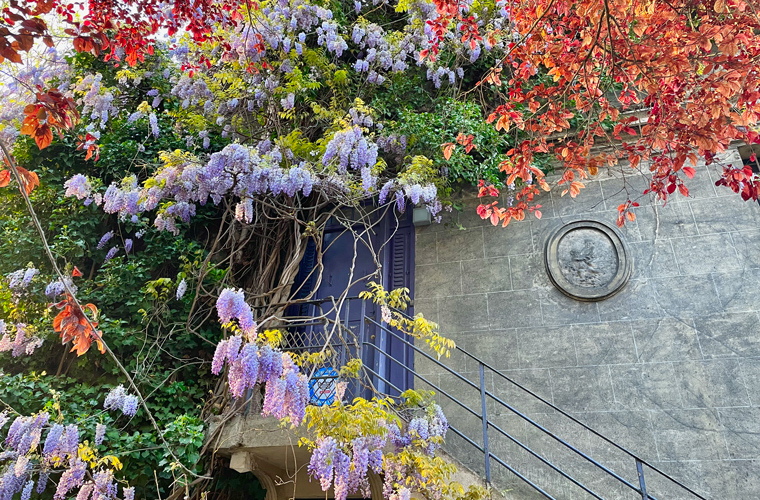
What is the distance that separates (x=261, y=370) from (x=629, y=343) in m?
3.21

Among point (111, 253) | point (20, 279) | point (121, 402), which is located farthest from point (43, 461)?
point (111, 253)

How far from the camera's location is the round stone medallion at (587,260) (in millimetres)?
4785

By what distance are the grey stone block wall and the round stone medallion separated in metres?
0.10

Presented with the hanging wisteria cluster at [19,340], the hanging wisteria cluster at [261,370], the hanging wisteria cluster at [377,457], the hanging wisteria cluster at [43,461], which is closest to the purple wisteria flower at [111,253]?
the hanging wisteria cluster at [19,340]

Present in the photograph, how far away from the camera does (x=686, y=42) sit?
11.1 ft

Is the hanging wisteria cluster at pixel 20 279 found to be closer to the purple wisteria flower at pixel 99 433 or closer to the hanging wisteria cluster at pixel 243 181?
the hanging wisteria cluster at pixel 243 181

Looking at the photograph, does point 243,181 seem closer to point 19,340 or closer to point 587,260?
point 19,340

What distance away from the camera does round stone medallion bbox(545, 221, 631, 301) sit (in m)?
4.79

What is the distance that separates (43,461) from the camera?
3895 mm

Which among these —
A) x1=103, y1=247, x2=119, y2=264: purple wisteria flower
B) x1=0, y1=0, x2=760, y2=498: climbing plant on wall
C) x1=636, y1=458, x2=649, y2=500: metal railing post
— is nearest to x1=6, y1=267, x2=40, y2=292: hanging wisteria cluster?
x1=0, y1=0, x2=760, y2=498: climbing plant on wall

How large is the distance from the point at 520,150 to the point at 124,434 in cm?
406

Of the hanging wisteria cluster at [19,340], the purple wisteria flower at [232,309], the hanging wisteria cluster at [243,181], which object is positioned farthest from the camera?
the hanging wisteria cluster at [243,181]

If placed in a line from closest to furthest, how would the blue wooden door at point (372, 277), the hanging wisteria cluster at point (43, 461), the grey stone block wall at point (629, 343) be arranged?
the hanging wisteria cluster at point (43, 461), the grey stone block wall at point (629, 343), the blue wooden door at point (372, 277)

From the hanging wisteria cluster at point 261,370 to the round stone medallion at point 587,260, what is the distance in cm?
272
